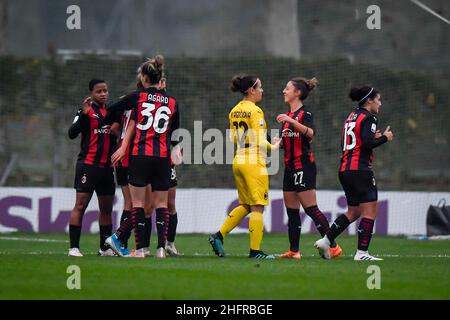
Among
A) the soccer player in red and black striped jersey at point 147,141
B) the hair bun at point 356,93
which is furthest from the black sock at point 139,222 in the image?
the hair bun at point 356,93

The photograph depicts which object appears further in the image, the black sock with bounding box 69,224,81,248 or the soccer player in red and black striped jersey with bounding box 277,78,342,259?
the soccer player in red and black striped jersey with bounding box 277,78,342,259

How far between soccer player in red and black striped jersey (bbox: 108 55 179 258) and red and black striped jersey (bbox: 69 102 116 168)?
484mm

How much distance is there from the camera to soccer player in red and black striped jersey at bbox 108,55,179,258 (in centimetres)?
1161

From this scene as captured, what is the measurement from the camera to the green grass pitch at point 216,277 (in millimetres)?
8469

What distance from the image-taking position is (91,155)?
40.0 feet

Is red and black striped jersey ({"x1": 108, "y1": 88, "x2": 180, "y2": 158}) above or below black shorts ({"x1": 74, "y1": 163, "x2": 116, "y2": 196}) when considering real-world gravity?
above

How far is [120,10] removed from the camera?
25.6m

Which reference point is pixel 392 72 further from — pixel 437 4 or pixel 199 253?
pixel 199 253

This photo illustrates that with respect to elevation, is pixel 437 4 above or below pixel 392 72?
above

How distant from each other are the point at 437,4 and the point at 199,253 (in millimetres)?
12177

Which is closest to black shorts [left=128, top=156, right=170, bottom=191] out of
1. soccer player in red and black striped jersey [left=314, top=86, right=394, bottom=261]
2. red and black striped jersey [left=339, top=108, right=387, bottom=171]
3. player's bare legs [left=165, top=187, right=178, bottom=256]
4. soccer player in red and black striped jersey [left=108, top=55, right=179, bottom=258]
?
soccer player in red and black striped jersey [left=108, top=55, right=179, bottom=258]

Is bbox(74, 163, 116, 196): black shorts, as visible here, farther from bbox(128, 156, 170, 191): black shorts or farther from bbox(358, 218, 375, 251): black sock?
bbox(358, 218, 375, 251): black sock
